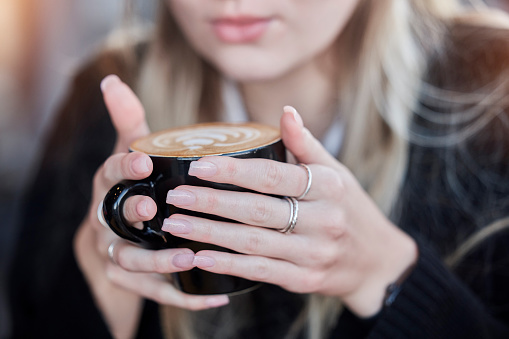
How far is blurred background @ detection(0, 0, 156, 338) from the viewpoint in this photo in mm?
2553

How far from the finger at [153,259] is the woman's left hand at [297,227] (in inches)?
0.6

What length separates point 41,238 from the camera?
1.10 meters

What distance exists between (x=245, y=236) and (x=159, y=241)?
10cm

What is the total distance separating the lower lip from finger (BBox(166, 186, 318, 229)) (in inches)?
14.2

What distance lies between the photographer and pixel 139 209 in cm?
46

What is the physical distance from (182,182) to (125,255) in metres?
0.14

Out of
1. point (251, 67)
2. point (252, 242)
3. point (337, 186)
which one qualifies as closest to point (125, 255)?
point (252, 242)

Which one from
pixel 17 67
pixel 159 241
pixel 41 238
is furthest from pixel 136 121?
pixel 17 67

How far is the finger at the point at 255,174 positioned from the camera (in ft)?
1.51

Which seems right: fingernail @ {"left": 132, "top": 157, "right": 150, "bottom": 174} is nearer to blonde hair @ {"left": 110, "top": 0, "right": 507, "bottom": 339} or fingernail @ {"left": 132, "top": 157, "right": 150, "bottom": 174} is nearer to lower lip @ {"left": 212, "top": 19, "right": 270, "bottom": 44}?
lower lip @ {"left": 212, "top": 19, "right": 270, "bottom": 44}

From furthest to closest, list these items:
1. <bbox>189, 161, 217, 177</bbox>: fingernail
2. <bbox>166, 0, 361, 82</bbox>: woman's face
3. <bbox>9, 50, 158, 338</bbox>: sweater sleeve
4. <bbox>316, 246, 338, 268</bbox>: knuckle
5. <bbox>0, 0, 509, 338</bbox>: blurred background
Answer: <bbox>0, 0, 509, 338</bbox>: blurred background < <bbox>9, 50, 158, 338</bbox>: sweater sleeve < <bbox>166, 0, 361, 82</bbox>: woman's face < <bbox>316, 246, 338, 268</bbox>: knuckle < <bbox>189, 161, 217, 177</bbox>: fingernail

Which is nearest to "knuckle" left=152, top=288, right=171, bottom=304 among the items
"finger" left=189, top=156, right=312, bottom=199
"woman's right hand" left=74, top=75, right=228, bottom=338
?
"woman's right hand" left=74, top=75, right=228, bottom=338

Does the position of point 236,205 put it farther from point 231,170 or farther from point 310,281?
point 310,281

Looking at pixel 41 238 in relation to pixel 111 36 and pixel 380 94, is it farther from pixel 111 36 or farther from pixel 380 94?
pixel 380 94
